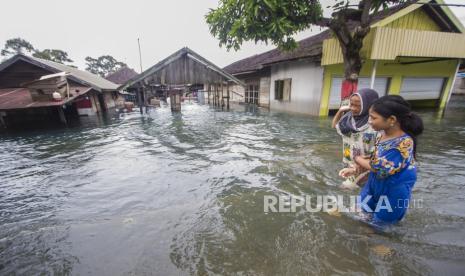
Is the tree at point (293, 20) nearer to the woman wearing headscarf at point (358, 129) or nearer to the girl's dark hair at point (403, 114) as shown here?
the woman wearing headscarf at point (358, 129)

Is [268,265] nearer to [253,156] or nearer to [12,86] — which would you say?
[253,156]

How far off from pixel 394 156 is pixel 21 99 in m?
16.1

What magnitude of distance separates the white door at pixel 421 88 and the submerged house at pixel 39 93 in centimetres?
1990

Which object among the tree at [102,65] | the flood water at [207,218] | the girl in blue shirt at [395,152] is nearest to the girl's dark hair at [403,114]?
the girl in blue shirt at [395,152]

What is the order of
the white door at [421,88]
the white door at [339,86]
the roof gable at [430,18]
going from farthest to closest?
1. the white door at [421,88]
2. the white door at [339,86]
3. the roof gable at [430,18]

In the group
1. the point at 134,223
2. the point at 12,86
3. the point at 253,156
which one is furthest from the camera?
the point at 12,86

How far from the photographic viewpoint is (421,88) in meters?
14.5

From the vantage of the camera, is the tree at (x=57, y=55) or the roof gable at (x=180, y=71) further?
the tree at (x=57, y=55)

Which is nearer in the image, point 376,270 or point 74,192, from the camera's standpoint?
point 376,270

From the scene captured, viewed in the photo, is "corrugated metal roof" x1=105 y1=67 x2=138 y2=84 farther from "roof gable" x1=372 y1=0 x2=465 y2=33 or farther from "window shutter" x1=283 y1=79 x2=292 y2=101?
"roof gable" x1=372 y1=0 x2=465 y2=33

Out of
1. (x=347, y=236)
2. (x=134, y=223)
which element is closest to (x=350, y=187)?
(x=347, y=236)

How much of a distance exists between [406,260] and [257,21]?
7617 mm

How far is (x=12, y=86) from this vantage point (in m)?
13.9

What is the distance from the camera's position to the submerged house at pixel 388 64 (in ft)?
29.9
